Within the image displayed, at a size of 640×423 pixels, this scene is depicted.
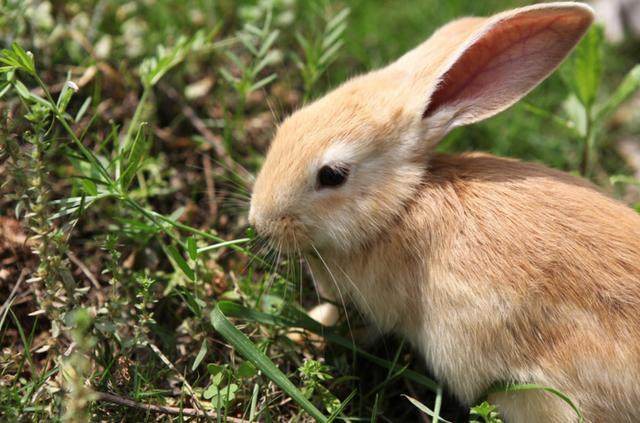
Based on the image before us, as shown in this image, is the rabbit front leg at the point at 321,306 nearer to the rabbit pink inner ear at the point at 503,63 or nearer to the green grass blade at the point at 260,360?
the green grass blade at the point at 260,360

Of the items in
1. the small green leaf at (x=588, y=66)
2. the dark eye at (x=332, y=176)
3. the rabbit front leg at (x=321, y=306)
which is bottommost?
the rabbit front leg at (x=321, y=306)

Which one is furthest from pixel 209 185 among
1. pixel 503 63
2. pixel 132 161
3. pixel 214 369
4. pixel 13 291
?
pixel 503 63

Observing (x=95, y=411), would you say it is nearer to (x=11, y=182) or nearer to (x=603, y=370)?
(x=11, y=182)

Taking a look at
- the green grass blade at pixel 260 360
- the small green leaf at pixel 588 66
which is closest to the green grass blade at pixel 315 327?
the green grass blade at pixel 260 360

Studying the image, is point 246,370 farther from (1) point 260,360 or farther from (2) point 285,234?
(2) point 285,234

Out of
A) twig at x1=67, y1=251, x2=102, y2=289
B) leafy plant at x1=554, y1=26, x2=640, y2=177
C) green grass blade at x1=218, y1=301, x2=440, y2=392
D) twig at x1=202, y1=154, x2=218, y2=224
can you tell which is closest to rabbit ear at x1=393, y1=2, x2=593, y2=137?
leafy plant at x1=554, y1=26, x2=640, y2=177

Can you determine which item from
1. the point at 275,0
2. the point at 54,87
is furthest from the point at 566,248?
the point at 54,87
